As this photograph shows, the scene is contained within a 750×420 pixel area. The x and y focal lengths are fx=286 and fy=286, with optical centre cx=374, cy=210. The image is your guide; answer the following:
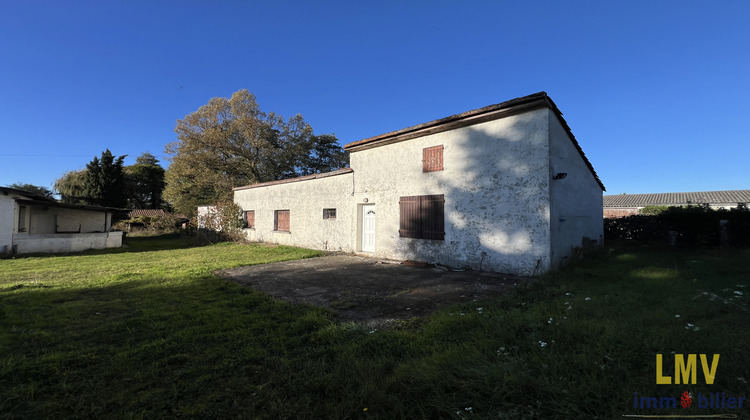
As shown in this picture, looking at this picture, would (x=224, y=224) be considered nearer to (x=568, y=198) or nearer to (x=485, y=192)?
(x=485, y=192)

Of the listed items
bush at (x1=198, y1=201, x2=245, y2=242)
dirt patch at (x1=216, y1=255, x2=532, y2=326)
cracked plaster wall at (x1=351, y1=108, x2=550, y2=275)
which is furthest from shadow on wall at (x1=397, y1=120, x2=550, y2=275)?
bush at (x1=198, y1=201, x2=245, y2=242)

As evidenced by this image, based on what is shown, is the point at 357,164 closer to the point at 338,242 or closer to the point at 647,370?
the point at 338,242

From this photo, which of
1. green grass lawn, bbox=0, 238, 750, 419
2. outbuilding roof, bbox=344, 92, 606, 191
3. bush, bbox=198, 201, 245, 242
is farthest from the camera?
bush, bbox=198, 201, 245, 242

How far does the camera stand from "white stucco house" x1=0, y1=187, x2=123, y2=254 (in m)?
11.0

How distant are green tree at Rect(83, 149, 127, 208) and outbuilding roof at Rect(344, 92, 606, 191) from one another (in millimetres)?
25477

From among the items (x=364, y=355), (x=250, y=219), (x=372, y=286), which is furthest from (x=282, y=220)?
(x=364, y=355)

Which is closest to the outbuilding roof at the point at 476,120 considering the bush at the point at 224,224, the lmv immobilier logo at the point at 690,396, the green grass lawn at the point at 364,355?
the green grass lawn at the point at 364,355

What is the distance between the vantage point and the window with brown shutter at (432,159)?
8.73m

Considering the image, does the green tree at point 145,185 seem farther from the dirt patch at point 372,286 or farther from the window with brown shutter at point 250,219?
the dirt patch at point 372,286

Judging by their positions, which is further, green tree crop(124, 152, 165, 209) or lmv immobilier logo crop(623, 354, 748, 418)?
green tree crop(124, 152, 165, 209)

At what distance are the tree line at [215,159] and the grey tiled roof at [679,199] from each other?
37.4 meters

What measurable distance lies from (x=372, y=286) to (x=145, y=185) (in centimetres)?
3909

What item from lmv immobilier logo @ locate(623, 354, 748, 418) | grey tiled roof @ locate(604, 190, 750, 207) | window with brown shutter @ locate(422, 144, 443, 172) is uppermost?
grey tiled roof @ locate(604, 190, 750, 207)

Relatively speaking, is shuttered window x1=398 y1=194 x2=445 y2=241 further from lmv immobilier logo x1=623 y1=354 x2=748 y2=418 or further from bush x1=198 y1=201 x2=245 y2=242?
bush x1=198 y1=201 x2=245 y2=242
